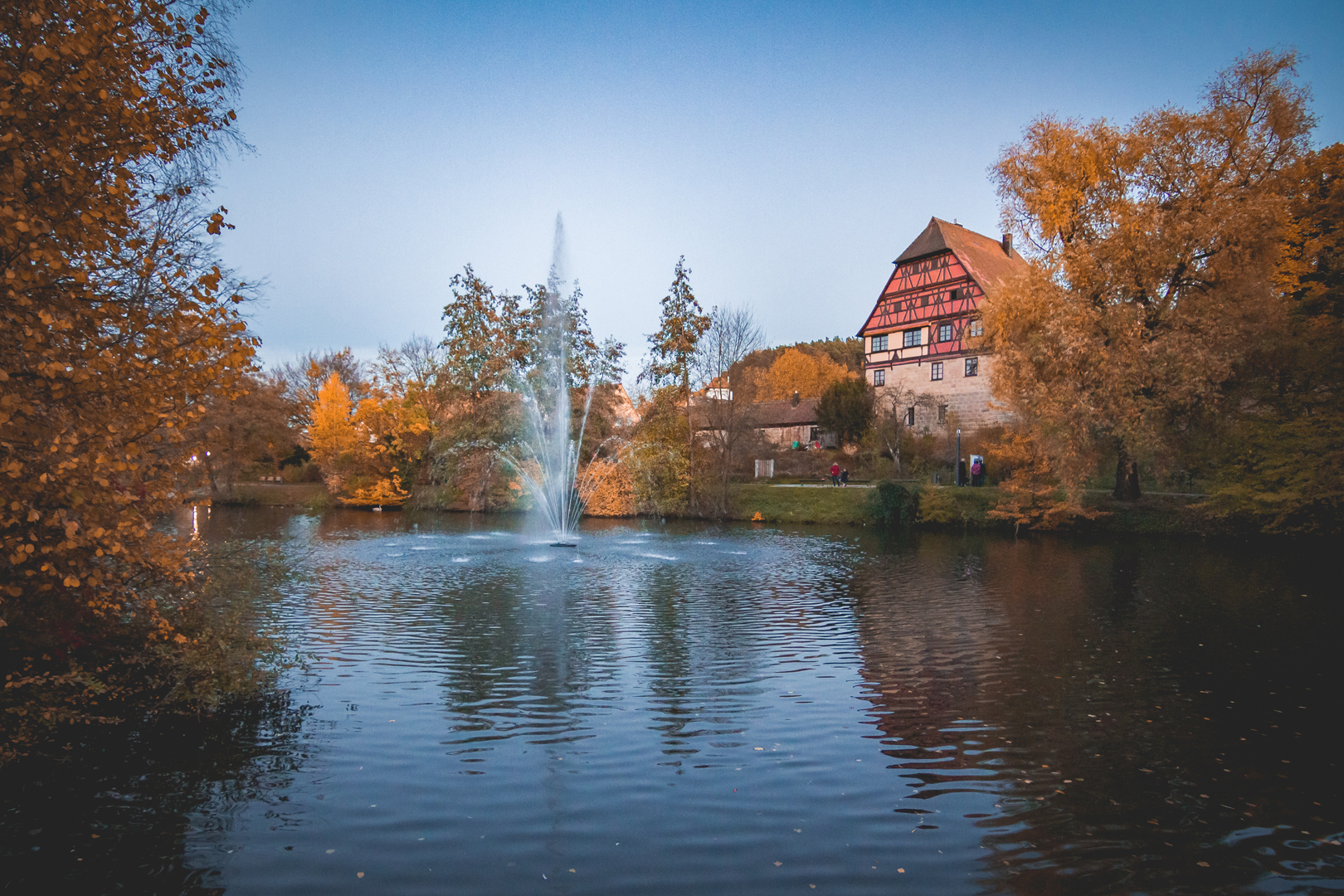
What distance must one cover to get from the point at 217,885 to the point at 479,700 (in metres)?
3.85

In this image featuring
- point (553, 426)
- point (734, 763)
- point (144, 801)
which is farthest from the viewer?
point (553, 426)

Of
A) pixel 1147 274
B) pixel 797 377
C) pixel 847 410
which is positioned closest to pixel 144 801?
pixel 1147 274

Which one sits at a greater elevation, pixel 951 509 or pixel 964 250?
pixel 964 250

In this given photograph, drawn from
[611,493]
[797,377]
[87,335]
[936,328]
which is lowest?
[611,493]

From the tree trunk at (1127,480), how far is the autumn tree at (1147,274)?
3.52ft

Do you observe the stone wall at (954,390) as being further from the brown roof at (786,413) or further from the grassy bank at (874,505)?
the grassy bank at (874,505)

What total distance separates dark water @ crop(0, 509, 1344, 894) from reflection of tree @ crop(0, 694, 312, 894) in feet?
0.08

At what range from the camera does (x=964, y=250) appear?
48344 mm

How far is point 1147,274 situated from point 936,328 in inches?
933

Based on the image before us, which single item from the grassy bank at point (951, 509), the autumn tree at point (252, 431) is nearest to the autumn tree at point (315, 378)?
the autumn tree at point (252, 431)

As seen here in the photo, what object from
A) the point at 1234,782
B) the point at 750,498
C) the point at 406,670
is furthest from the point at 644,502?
the point at 1234,782

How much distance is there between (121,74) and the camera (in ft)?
18.9

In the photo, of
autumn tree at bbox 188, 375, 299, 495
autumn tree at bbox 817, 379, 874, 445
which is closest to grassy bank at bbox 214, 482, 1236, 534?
autumn tree at bbox 188, 375, 299, 495

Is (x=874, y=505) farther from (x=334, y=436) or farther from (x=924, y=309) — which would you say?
(x=334, y=436)
